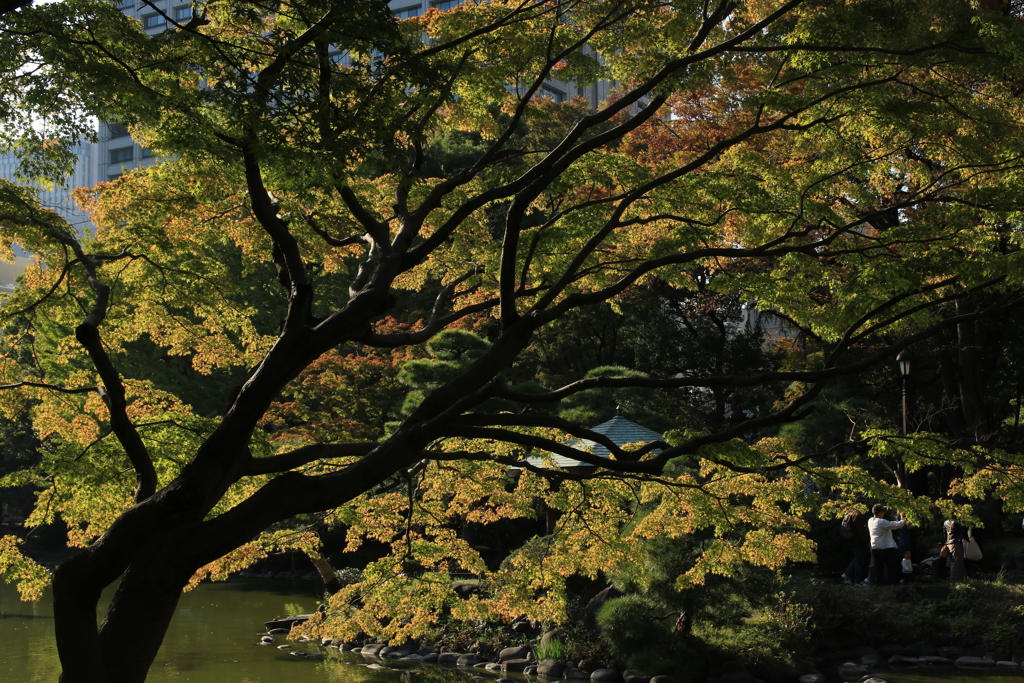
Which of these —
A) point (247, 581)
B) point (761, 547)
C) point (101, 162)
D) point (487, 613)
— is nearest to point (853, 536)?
point (761, 547)

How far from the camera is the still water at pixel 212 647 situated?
377 inches

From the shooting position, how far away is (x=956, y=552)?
33.0 ft

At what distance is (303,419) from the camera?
14.9 meters

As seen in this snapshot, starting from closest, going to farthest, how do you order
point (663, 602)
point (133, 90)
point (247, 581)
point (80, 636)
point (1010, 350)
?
point (80, 636), point (133, 90), point (663, 602), point (1010, 350), point (247, 581)

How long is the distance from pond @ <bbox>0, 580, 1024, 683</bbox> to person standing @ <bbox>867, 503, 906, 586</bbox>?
174 cm

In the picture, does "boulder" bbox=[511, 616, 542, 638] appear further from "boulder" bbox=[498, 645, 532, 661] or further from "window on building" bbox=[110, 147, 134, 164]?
"window on building" bbox=[110, 147, 134, 164]

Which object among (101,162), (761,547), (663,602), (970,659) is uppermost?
(101,162)

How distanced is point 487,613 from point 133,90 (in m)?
5.04

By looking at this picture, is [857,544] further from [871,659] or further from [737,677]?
[737,677]

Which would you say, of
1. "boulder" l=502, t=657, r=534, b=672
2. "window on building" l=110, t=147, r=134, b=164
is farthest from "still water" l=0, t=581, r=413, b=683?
"window on building" l=110, t=147, r=134, b=164

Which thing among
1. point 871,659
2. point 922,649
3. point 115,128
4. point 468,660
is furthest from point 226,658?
point 115,128

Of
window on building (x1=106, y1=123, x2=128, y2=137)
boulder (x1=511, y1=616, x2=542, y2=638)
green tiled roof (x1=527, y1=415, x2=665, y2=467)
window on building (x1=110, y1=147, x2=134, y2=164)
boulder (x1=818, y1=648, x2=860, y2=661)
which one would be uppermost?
window on building (x1=110, y1=147, x2=134, y2=164)

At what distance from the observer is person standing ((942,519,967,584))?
999 cm

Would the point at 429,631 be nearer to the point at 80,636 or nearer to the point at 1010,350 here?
the point at 80,636
